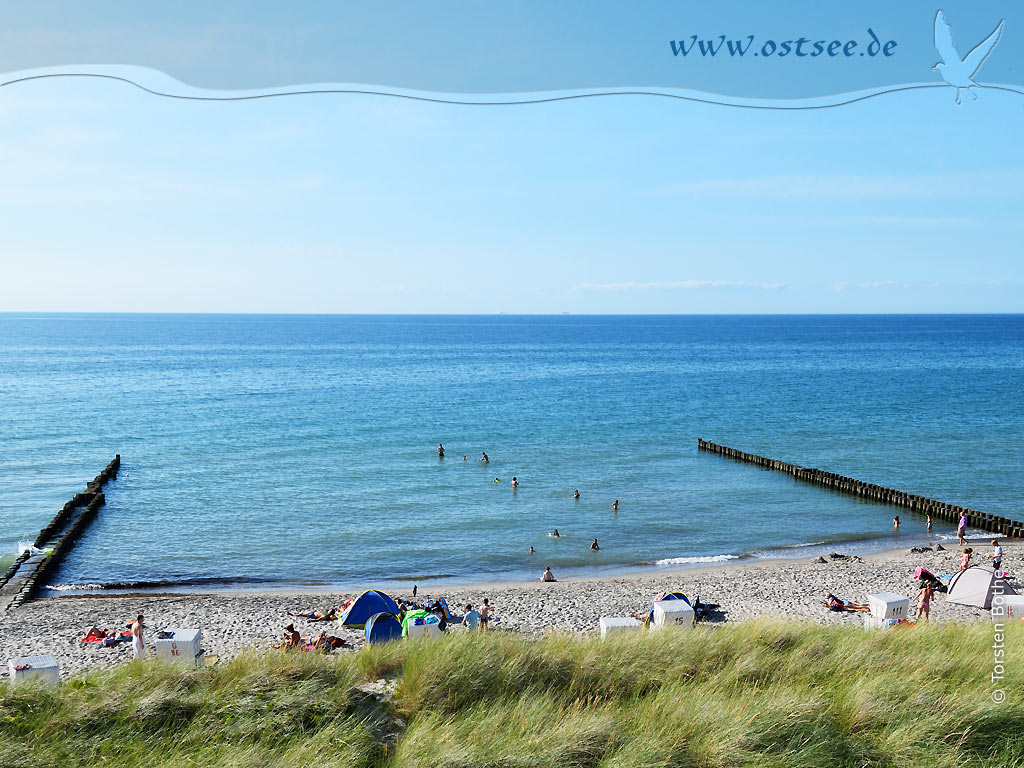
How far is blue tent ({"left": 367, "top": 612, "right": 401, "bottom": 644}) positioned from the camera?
1814 cm

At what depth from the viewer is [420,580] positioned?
25.4 metres

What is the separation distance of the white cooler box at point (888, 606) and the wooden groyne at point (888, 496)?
571 inches

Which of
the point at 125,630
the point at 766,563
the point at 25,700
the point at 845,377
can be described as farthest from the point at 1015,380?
the point at 25,700

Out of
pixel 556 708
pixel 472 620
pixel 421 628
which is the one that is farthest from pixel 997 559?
pixel 556 708

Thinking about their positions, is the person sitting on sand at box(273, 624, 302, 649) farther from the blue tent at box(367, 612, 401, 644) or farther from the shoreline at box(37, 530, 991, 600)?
the shoreline at box(37, 530, 991, 600)

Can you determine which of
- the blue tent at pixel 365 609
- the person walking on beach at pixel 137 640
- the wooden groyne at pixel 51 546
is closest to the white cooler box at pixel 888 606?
the blue tent at pixel 365 609

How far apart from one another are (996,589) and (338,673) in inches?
787

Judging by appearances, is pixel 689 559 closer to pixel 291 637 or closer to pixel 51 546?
pixel 291 637

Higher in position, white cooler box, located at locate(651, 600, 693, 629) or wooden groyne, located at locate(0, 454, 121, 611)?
white cooler box, located at locate(651, 600, 693, 629)

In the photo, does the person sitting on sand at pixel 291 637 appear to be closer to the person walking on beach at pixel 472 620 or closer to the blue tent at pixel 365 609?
the blue tent at pixel 365 609

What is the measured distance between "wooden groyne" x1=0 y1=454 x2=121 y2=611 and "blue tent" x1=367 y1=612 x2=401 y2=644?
39.0ft

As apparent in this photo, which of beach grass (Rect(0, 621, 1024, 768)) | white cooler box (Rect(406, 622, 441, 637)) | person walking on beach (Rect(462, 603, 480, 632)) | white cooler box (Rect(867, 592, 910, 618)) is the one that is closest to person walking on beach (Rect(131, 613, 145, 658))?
white cooler box (Rect(406, 622, 441, 637))

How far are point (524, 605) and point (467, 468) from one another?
66.4 feet

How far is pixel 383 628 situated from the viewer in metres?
18.2
